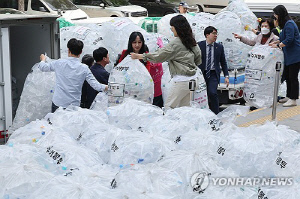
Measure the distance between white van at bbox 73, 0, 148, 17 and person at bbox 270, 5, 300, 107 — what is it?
32.4ft

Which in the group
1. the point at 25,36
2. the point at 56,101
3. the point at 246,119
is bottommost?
the point at 246,119

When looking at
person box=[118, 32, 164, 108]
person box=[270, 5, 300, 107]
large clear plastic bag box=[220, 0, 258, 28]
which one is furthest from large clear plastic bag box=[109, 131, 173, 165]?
large clear plastic bag box=[220, 0, 258, 28]

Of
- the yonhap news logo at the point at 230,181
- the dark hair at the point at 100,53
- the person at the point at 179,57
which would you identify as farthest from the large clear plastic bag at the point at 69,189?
the dark hair at the point at 100,53

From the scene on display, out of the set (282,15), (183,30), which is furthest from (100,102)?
(282,15)

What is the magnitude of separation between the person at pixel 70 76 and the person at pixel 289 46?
10.9 ft

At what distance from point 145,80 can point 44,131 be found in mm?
2056

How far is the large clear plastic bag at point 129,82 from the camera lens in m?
6.70

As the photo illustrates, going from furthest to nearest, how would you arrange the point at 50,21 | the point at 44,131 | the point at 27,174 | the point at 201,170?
1. the point at 50,21
2. the point at 44,131
3. the point at 201,170
4. the point at 27,174

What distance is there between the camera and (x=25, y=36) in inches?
300

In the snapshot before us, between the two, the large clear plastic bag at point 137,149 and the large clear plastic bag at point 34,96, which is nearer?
the large clear plastic bag at point 137,149

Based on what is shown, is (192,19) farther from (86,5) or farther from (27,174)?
(86,5)

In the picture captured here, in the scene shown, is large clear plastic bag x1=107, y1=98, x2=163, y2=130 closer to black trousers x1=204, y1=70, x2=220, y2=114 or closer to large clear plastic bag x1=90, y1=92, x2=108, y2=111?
large clear plastic bag x1=90, y1=92, x2=108, y2=111

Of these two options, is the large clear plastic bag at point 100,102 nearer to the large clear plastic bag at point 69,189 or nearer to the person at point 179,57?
the person at point 179,57

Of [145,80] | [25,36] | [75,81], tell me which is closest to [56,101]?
[75,81]
